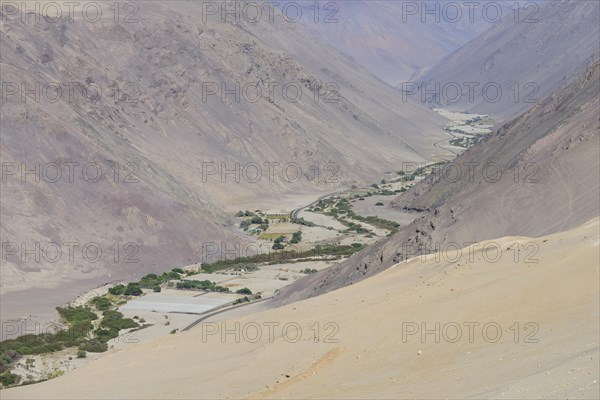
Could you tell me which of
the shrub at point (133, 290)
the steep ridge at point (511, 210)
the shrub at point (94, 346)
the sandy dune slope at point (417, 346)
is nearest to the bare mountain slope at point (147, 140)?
the shrub at point (133, 290)

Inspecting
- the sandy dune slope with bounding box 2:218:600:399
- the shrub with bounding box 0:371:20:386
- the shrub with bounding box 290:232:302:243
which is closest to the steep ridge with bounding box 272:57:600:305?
the sandy dune slope with bounding box 2:218:600:399

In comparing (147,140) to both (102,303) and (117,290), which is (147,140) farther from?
(102,303)

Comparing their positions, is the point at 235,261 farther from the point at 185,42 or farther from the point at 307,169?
the point at 185,42

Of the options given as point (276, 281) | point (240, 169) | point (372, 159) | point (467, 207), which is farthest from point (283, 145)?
point (467, 207)

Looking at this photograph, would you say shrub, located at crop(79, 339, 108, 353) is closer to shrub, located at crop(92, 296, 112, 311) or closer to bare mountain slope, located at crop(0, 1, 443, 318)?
bare mountain slope, located at crop(0, 1, 443, 318)

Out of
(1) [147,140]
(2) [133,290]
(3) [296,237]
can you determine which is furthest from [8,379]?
(1) [147,140]

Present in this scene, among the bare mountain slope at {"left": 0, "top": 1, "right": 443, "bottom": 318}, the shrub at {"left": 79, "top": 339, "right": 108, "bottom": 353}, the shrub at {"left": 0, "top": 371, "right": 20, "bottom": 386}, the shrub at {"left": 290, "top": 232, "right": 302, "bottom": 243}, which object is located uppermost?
the bare mountain slope at {"left": 0, "top": 1, "right": 443, "bottom": 318}

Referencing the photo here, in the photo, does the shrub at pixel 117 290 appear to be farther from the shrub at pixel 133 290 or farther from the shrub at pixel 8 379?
the shrub at pixel 8 379
